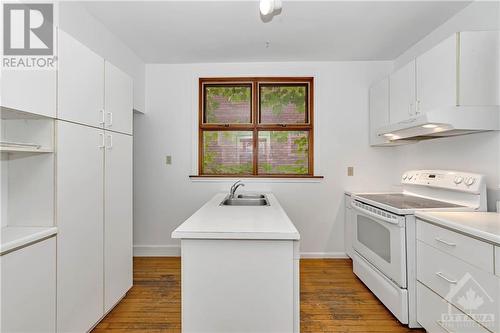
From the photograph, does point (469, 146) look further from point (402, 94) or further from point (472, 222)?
point (472, 222)

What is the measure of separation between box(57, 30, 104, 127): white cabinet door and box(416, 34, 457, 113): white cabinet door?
2.51 m

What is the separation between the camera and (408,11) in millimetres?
2338

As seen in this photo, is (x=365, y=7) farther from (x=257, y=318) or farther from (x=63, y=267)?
(x=63, y=267)

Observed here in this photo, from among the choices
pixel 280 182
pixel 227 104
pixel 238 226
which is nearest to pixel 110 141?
pixel 238 226

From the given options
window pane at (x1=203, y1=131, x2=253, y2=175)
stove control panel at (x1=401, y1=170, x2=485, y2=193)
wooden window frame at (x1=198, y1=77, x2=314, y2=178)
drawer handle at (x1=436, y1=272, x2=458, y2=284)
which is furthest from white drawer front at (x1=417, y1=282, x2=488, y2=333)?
window pane at (x1=203, y1=131, x2=253, y2=175)

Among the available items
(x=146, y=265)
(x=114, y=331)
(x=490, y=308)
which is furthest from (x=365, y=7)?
(x=146, y=265)

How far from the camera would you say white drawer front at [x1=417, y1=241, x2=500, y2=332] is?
138 cm

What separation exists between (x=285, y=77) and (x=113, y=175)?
232cm

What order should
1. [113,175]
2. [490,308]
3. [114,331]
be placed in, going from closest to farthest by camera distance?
[490,308], [114,331], [113,175]

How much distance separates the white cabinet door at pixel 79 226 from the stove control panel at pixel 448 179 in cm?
273

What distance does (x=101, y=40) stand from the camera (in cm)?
253

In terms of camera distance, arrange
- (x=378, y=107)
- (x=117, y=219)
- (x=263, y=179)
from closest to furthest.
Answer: (x=117, y=219) < (x=378, y=107) < (x=263, y=179)
